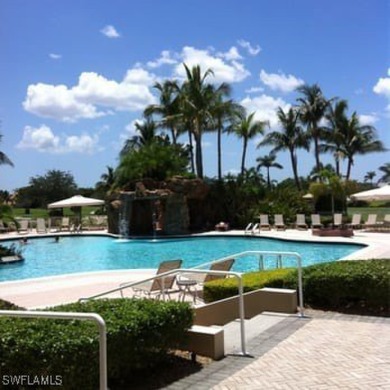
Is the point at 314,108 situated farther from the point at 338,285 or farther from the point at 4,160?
the point at 338,285

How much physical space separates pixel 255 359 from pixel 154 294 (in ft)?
16.3

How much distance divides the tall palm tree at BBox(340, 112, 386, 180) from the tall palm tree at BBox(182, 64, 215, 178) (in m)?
15.0

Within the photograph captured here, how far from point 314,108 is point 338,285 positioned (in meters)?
36.6

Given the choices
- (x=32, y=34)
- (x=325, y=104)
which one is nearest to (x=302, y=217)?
(x=325, y=104)

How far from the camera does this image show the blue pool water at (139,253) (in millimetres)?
17469

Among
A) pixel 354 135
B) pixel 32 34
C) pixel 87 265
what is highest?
pixel 354 135

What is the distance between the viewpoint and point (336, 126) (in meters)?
43.6

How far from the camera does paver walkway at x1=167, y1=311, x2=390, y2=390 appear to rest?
175 inches

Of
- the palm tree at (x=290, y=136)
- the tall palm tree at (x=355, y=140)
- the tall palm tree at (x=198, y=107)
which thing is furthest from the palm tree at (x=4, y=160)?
the tall palm tree at (x=355, y=140)

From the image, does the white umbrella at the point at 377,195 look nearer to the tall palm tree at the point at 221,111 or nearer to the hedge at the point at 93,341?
the tall palm tree at the point at 221,111

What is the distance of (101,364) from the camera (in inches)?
140

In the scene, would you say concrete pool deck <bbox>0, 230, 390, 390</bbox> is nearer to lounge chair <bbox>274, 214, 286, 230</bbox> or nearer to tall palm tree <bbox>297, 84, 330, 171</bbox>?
lounge chair <bbox>274, 214, 286, 230</bbox>

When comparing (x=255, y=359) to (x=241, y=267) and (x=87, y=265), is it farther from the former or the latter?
(x=87, y=265)

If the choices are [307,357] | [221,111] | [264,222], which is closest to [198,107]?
[221,111]
